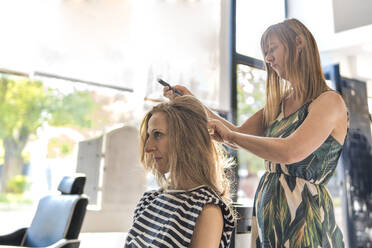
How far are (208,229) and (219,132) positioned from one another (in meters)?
0.33

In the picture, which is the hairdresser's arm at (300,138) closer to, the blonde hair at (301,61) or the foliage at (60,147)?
the blonde hair at (301,61)

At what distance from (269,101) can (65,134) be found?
139 inches

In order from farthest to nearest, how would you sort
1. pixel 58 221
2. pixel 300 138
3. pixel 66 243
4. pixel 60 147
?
pixel 60 147 < pixel 58 221 < pixel 66 243 < pixel 300 138

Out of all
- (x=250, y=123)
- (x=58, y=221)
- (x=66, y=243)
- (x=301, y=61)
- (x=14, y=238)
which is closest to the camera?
(x=301, y=61)

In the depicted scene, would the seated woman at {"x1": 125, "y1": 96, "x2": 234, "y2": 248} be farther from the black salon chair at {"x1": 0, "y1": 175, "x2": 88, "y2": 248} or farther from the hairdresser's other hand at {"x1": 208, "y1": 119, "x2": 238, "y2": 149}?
the black salon chair at {"x1": 0, "y1": 175, "x2": 88, "y2": 248}

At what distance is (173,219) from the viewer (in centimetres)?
95

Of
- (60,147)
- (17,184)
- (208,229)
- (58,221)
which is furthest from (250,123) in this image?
(17,184)

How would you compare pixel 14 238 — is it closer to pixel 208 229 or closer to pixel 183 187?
pixel 183 187

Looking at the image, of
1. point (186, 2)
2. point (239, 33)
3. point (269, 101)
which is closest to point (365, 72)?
point (239, 33)

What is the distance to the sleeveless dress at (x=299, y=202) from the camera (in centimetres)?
104

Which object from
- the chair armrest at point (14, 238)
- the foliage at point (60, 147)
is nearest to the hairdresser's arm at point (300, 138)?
the chair armrest at point (14, 238)

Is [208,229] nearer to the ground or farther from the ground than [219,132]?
nearer to the ground

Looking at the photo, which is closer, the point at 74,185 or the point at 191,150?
the point at 191,150

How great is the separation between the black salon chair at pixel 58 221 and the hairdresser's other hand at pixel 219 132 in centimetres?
149
